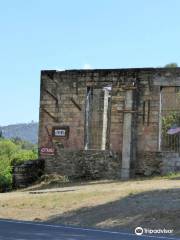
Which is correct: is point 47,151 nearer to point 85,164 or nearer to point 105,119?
point 85,164

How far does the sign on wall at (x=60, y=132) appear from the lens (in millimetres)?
26953

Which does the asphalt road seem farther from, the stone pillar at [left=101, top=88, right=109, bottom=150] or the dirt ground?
the stone pillar at [left=101, top=88, right=109, bottom=150]

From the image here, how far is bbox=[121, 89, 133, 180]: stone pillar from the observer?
25484 mm

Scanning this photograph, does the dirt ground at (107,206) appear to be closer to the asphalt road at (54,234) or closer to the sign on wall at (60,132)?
the asphalt road at (54,234)

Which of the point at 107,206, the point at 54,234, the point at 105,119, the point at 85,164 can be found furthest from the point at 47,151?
the point at 54,234

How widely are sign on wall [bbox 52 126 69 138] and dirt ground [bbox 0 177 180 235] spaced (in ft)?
17.2

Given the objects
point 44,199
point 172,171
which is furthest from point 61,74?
point 44,199

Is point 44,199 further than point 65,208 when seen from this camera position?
Yes

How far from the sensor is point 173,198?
16.5 metres

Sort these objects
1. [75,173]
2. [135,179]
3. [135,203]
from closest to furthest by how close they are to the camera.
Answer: [135,203] → [135,179] → [75,173]

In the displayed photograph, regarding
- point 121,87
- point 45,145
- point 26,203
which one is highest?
point 121,87

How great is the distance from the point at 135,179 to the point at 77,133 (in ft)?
12.0

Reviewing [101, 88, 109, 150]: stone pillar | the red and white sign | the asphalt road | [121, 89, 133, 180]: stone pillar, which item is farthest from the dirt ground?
[101, 88, 109, 150]: stone pillar

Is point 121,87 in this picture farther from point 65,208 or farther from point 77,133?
point 65,208
